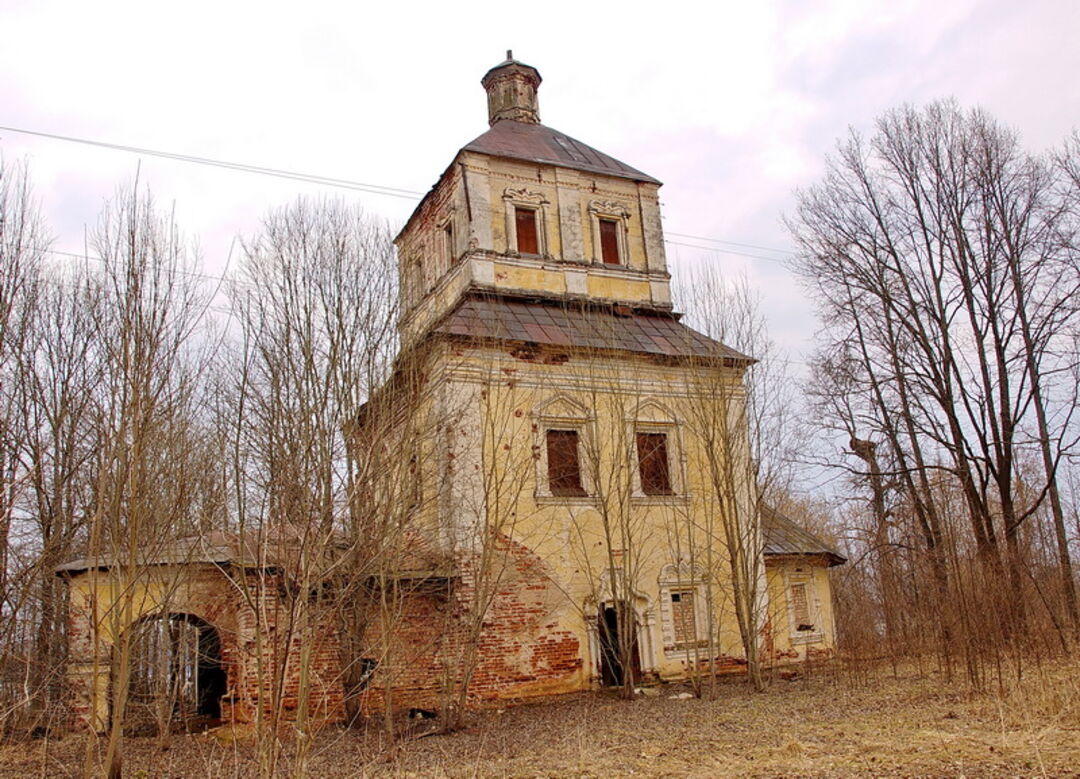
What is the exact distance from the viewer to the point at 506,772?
28.6 feet

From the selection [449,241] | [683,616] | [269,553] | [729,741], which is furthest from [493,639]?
[449,241]

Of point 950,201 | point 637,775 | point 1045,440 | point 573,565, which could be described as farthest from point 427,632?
point 950,201

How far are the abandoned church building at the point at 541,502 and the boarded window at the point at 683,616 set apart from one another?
0.21 ft

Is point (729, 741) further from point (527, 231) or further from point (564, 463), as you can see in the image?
point (527, 231)

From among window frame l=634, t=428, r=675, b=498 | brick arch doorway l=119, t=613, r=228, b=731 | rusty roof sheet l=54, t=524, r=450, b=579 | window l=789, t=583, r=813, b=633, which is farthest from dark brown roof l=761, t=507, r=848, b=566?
brick arch doorway l=119, t=613, r=228, b=731

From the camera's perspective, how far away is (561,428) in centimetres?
1583

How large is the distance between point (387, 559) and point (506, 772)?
3.66 m

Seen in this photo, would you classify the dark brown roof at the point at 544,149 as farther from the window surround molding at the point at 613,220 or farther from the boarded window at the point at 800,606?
the boarded window at the point at 800,606

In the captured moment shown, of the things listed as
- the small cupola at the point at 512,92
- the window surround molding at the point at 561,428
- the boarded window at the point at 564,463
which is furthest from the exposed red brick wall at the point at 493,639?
the small cupola at the point at 512,92

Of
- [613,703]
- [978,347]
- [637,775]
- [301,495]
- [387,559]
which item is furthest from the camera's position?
[978,347]

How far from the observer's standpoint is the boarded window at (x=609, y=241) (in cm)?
1856

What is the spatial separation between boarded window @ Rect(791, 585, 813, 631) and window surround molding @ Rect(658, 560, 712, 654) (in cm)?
342

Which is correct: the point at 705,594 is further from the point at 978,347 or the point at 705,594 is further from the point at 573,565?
the point at 978,347

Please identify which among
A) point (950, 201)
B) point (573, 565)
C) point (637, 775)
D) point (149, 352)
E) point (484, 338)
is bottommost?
point (637, 775)
